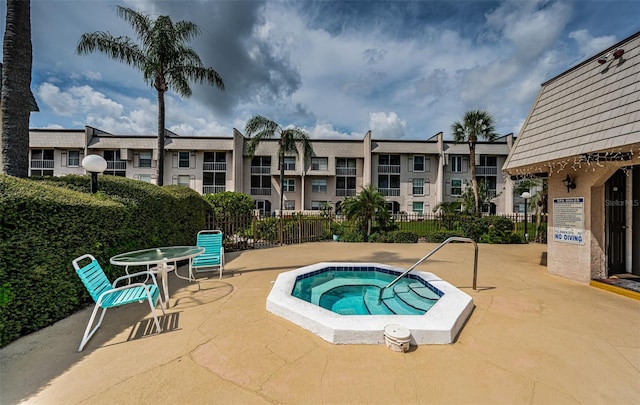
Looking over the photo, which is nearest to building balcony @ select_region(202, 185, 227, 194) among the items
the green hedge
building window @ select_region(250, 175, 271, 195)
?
building window @ select_region(250, 175, 271, 195)

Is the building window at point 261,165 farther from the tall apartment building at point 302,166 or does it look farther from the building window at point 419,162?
the building window at point 419,162

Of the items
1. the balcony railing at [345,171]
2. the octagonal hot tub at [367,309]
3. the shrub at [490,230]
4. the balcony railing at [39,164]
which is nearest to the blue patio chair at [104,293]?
the octagonal hot tub at [367,309]

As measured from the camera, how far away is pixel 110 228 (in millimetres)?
4848

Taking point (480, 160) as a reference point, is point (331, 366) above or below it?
below

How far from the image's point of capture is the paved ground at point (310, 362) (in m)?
2.33

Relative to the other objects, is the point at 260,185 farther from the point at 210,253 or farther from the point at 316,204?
the point at 210,253

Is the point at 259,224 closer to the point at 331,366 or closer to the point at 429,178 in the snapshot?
the point at 331,366

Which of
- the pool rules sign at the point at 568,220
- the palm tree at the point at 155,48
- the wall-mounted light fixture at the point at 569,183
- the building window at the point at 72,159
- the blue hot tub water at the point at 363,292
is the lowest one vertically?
the blue hot tub water at the point at 363,292

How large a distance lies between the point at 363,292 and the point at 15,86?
8.41 metres

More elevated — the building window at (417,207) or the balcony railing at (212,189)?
the balcony railing at (212,189)

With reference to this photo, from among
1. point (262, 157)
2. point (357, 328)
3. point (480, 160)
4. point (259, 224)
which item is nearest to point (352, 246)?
point (259, 224)

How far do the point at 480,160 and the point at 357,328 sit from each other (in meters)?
31.7

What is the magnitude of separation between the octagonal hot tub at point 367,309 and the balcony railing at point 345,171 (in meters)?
22.4

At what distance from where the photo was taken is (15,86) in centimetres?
484
